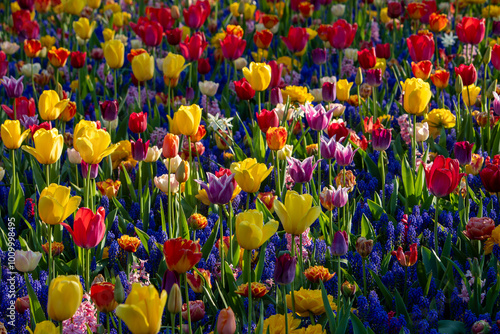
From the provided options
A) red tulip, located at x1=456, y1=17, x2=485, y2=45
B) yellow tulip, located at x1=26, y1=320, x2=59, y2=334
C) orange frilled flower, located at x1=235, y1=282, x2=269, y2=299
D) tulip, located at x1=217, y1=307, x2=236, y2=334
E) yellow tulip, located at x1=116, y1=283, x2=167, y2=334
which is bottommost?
orange frilled flower, located at x1=235, y1=282, x2=269, y2=299

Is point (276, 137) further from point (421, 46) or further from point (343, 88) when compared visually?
point (421, 46)

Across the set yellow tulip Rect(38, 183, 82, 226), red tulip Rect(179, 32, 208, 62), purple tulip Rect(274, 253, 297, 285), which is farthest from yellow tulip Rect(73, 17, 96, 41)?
purple tulip Rect(274, 253, 297, 285)

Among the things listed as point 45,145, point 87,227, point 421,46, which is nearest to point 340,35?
point 421,46

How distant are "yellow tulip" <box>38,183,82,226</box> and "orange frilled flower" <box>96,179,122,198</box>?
0.93 m

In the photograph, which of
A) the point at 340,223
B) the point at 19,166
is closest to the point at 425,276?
the point at 340,223

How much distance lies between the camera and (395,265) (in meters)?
2.38

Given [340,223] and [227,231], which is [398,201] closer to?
[340,223]

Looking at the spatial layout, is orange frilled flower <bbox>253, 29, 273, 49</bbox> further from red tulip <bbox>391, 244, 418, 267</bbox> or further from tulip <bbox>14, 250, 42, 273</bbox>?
tulip <bbox>14, 250, 42, 273</bbox>

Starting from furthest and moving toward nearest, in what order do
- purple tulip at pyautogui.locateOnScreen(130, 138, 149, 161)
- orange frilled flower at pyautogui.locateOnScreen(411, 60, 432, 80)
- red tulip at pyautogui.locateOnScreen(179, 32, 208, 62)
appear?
red tulip at pyautogui.locateOnScreen(179, 32, 208, 62) < orange frilled flower at pyautogui.locateOnScreen(411, 60, 432, 80) < purple tulip at pyautogui.locateOnScreen(130, 138, 149, 161)

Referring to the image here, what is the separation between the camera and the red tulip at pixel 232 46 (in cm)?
424

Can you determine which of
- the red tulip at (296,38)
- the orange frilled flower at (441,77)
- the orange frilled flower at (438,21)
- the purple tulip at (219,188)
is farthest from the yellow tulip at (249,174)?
the orange frilled flower at (438,21)

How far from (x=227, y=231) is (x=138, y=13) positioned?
17.7ft

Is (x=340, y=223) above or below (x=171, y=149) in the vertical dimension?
below

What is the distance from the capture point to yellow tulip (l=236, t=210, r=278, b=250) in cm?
177
